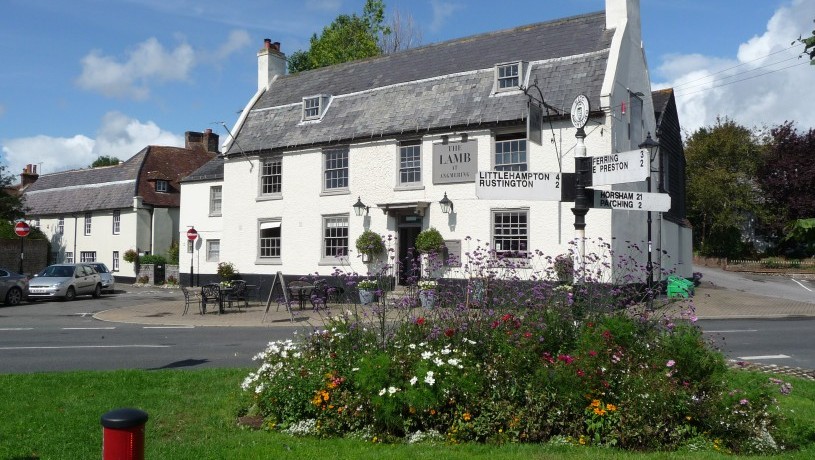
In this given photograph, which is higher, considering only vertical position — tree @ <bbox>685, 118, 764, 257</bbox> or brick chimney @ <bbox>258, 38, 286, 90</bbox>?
brick chimney @ <bbox>258, 38, 286, 90</bbox>

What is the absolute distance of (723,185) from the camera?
149 ft

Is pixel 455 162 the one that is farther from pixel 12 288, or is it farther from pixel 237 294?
pixel 12 288

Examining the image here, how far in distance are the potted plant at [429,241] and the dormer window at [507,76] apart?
216 inches

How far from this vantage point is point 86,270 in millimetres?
31031

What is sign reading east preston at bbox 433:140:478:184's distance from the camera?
23094 millimetres

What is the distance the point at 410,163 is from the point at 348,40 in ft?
78.4

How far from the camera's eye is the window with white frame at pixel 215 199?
33.4 metres

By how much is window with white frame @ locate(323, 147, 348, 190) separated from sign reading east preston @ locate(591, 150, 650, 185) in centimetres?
1774

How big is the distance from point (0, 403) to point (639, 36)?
2316 cm

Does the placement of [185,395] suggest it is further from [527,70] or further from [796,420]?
[527,70]

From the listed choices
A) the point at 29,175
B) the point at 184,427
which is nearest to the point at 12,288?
the point at 184,427

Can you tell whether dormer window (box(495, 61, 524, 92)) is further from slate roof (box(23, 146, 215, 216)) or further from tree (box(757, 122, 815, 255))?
tree (box(757, 122, 815, 255))

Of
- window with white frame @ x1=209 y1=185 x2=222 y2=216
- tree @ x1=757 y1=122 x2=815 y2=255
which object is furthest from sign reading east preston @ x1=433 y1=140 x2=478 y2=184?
tree @ x1=757 y1=122 x2=815 y2=255

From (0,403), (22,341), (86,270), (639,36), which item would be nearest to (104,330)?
(22,341)
